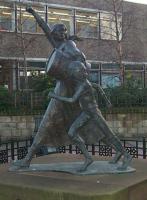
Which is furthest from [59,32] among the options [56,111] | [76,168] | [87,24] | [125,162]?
[87,24]

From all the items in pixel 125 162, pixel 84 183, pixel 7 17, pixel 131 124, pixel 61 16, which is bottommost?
pixel 131 124

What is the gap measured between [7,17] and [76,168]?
21290 mm

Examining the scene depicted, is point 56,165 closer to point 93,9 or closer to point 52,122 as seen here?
point 52,122

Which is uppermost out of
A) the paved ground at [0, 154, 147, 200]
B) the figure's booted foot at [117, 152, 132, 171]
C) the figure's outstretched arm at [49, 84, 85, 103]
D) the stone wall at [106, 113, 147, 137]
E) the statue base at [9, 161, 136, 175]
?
the figure's outstretched arm at [49, 84, 85, 103]

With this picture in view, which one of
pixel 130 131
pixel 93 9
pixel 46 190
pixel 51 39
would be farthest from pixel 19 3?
pixel 46 190

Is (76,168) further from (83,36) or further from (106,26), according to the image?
(106,26)

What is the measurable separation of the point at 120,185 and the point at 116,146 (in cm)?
110

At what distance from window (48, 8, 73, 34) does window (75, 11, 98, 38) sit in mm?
627

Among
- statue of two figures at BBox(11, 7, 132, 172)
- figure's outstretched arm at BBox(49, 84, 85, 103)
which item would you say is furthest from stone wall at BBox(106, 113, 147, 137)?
figure's outstretched arm at BBox(49, 84, 85, 103)

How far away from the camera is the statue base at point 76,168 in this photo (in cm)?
682

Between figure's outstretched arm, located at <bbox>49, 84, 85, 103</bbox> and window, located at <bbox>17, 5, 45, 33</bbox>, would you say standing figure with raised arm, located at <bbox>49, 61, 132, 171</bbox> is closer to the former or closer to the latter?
figure's outstretched arm, located at <bbox>49, 84, 85, 103</bbox>

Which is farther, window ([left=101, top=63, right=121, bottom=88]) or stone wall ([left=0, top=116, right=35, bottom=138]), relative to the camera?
window ([left=101, top=63, right=121, bottom=88])

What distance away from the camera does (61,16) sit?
29.9 m

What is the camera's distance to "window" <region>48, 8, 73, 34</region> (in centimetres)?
2886
